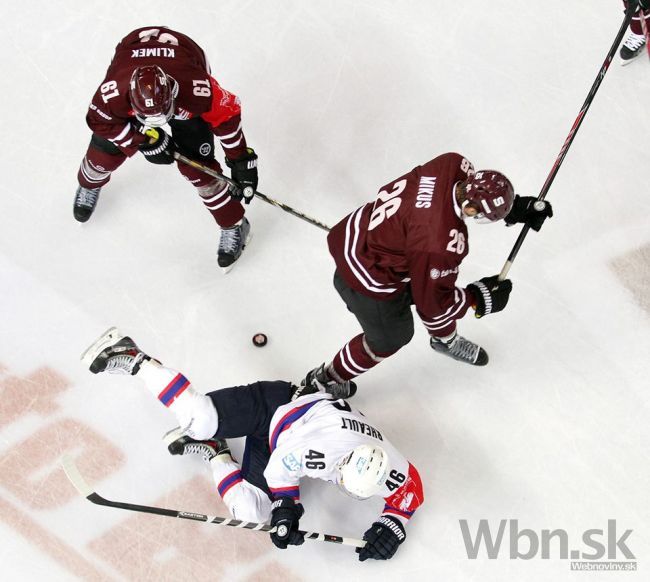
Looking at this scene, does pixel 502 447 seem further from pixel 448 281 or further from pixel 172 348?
pixel 172 348

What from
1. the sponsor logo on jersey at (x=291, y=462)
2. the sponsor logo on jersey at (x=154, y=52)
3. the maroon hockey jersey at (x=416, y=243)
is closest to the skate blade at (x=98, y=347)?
the sponsor logo on jersey at (x=291, y=462)

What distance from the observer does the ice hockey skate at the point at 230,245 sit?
3.50 m

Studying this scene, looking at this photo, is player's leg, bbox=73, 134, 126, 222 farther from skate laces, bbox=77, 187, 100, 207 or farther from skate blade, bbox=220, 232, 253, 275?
skate blade, bbox=220, 232, 253, 275

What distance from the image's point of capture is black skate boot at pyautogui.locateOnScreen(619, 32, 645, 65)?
3877 mm

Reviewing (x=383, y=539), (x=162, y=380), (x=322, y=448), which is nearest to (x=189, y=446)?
(x=162, y=380)

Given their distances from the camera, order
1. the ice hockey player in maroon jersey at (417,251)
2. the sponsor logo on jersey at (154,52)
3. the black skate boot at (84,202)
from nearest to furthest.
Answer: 1. the ice hockey player in maroon jersey at (417,251)
2. the sponsor logo on jersey at (154,52)
3. the black skate boot at (84,202)

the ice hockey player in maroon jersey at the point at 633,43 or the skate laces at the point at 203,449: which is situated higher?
the ice hockey player in maroon jersey at the point at 633,43

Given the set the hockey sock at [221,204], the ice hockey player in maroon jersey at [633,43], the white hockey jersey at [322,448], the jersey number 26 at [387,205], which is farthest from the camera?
the ice hockey player in maroon jersey at [633,43]

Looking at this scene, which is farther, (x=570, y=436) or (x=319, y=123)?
(x=319, y=123)

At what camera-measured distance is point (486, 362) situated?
10.8ft

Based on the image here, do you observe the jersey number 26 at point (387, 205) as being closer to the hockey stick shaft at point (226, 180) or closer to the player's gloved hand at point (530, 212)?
the player's gloved hand at point (530, 212)

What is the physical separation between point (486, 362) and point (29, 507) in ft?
6.58

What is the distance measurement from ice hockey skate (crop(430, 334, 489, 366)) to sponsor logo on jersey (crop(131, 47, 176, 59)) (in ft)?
5.18

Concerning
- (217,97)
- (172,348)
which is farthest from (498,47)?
(172,348)
